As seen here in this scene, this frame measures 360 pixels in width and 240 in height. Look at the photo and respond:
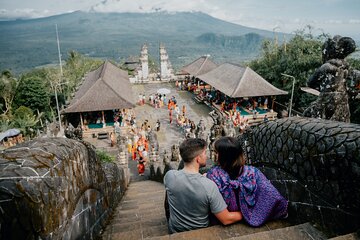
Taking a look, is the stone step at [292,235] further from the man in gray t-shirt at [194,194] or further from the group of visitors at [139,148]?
the group of visitors at [139,148]

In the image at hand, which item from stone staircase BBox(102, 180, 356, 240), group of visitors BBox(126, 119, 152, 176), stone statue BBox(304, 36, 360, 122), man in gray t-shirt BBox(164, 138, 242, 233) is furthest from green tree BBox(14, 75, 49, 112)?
man in gray t-shirt BBox(164, 138, 242, 233)

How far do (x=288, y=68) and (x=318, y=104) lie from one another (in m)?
20.5

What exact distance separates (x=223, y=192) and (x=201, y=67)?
2927cm

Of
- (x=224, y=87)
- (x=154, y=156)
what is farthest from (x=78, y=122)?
(x=224, y=87)

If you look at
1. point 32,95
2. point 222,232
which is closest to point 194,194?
point 222,232

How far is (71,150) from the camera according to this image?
2.83 metres

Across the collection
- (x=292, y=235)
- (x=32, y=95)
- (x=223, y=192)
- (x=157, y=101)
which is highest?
(x=223, y=192)

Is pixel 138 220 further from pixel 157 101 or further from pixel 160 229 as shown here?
pixel 157 101

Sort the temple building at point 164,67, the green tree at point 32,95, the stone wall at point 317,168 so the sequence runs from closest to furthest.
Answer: the stone wall at point 317,168 < the green tree at point 32,95 < the temple building at point 164,67

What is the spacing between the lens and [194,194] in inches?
102

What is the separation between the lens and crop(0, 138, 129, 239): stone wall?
6.13ft

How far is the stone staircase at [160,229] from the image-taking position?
95.7 inches

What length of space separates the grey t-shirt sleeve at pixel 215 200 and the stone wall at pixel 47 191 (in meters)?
1.32

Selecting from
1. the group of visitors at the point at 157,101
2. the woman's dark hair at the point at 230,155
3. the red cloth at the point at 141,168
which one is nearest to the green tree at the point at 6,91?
the group of visitors at the point at 157,101
